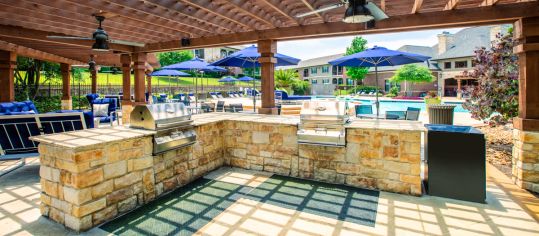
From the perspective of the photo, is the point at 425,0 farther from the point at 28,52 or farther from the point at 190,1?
the point at 28,52

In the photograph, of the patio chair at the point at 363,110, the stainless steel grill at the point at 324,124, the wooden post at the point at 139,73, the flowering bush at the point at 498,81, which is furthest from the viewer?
the wooden post at the point at 139,73

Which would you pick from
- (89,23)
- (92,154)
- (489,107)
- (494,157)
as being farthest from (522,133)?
(89,23)

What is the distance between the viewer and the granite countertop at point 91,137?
2.67m

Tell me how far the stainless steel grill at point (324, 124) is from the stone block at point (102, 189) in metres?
2.30

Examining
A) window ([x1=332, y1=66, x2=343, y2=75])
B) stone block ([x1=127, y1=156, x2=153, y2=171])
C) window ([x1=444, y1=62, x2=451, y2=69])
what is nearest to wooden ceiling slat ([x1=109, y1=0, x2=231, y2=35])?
stone block ([x1=127, y1=156, x2=153, y2=171])

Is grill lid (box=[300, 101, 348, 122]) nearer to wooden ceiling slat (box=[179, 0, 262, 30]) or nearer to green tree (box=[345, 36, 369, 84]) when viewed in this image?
wooden ceiling slat (box=[179, 0, 262, 30])

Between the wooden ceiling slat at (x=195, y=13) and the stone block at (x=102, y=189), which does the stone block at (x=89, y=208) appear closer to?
the stone block at (x=102, y=189)

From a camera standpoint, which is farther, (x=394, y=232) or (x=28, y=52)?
(x=28, y=52)

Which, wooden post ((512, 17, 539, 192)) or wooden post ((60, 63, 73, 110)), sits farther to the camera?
wooden post ((60, 63, 73, 110))

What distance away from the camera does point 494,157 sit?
205 inches

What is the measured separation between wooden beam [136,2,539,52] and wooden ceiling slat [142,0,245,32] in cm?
38

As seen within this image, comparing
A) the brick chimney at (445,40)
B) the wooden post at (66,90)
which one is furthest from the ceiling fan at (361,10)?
the brick chimney at (445,40)

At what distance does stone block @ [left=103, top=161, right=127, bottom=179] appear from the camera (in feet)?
9.26

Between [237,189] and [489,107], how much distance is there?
575cm
